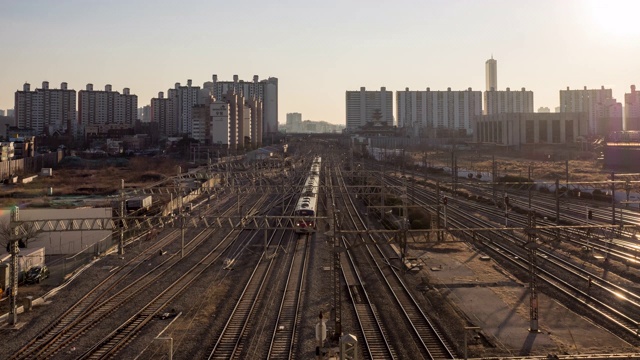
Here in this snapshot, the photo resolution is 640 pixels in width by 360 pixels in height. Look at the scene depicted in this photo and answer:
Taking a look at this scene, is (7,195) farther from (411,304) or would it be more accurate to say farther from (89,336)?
(411,304)

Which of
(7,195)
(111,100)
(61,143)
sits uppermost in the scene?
(111,100)

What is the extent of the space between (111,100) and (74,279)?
79967 millimetres

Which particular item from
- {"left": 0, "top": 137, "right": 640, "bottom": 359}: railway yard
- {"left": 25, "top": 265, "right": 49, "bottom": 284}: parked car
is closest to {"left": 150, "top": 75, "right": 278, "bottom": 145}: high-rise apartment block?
{"left": 0, "top": 137, "right": 640, "bottom": 359}: railway yard

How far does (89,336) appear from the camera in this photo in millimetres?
9305

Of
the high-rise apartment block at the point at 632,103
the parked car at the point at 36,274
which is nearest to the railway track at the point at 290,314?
the parked car at the point at 36,274

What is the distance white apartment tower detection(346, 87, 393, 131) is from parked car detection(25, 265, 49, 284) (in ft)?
283

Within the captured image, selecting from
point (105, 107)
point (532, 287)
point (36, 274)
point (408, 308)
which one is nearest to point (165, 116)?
point (105, 107)

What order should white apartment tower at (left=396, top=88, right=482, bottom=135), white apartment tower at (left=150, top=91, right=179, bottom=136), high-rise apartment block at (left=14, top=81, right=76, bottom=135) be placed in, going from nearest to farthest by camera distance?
1. high-rise apartment block at (left=14, top=81, right=76, bottom=135)
2. white apartment tower at (left=150, top=91, right=179, bottom=136)
3. white apartment tower at (left=396, top=88, right=482, bottom=135)

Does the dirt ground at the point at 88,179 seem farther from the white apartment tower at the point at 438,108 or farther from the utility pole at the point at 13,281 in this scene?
the white apartment tower at the point at 438,108

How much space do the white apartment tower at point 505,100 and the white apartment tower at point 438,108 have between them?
5.71 metres

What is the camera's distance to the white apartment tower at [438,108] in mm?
103125

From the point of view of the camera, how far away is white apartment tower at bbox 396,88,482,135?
103125mm

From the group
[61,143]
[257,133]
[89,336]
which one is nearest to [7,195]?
[89,336]

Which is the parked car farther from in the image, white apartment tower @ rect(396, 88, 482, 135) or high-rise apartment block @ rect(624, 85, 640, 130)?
high-rise apartment block @ rect(624, 85, 640, 130)
